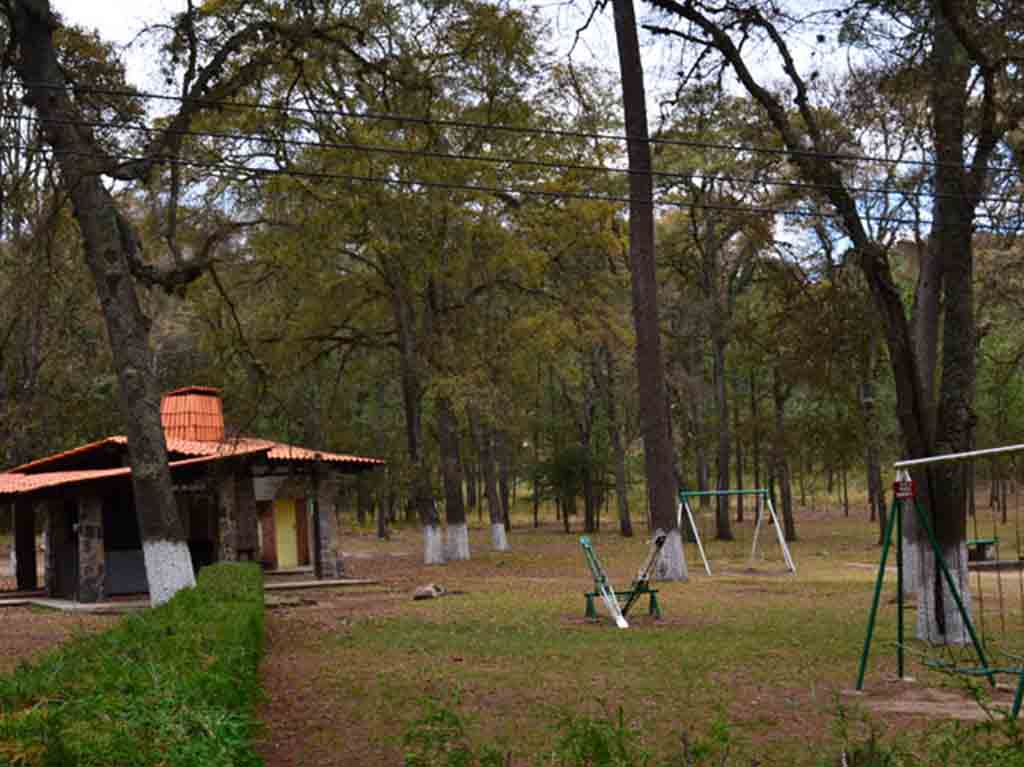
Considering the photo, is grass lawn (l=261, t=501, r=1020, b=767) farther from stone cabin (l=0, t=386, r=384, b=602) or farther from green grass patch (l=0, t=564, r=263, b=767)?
stone cabin (l=0, t=386, r=384, b=602)

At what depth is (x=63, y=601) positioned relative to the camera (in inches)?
886

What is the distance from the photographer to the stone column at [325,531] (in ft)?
82.5

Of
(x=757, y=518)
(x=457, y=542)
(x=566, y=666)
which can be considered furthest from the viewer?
(x=457, y=542)

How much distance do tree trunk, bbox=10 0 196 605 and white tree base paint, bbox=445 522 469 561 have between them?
14801mm

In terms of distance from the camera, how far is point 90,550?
72.4 feet

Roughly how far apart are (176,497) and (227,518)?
193 centimetres

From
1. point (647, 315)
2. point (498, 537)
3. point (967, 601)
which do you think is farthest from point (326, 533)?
point (967, 601)

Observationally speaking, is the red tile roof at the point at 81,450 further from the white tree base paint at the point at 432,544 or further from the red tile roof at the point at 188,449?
the white tree base paint at the point at 432,544

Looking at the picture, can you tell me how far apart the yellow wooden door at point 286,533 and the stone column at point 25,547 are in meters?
6.75

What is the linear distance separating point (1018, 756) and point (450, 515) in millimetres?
26510

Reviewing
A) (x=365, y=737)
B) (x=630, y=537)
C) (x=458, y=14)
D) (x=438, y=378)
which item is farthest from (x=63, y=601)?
(x=630, y=537)

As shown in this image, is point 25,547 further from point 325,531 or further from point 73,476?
point 325,531

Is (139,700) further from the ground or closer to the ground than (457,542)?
further from the ground

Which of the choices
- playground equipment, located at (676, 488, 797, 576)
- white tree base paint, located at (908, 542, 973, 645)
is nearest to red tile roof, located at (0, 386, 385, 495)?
playground equipment, located at (676, 488, 797, 576)
